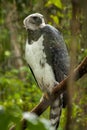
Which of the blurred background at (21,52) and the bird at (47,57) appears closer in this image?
the blurred background at (21,52)

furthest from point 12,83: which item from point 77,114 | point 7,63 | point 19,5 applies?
point 7,63

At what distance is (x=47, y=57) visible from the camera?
3.61m

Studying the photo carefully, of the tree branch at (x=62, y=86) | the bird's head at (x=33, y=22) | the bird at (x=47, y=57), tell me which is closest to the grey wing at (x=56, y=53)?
the bird at (x=47, y=57)

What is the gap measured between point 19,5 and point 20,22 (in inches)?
64.6

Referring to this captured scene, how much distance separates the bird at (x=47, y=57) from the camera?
3.59 metres

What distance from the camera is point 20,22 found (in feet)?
24.0

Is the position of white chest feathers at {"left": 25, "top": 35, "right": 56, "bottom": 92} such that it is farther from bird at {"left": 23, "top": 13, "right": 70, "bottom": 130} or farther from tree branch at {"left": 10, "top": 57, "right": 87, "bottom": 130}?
tree branch at {"left": 10, "top": 57, "right": 87, "bottom": 130}

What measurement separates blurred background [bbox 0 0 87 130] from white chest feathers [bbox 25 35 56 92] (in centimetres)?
25

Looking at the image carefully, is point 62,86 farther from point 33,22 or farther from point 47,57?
point 33,22

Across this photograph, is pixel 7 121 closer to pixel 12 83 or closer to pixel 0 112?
pixel 0 112

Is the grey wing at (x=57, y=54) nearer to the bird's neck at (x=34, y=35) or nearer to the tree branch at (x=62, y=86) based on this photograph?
the bird's neck at (x=34, y=35)

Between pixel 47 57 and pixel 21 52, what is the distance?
499 cm

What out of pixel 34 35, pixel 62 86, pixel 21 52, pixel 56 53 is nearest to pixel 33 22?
pixel 34 35

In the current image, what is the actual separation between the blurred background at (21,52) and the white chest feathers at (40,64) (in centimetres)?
25
